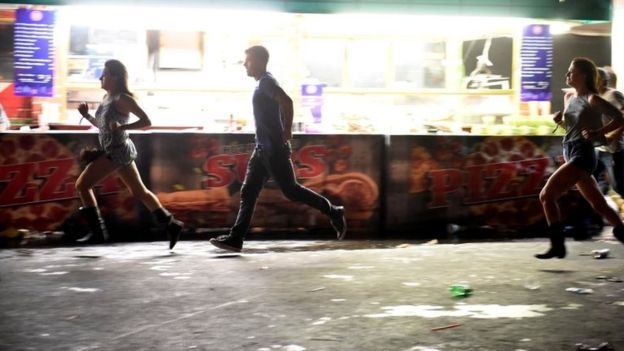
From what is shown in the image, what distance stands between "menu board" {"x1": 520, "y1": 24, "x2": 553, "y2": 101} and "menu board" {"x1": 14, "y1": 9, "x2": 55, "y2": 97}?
5.70 metres

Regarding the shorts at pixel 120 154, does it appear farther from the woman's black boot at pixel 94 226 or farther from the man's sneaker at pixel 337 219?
the man's sneaker at pixel 337 219

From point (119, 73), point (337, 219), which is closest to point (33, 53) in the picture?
point (119, 73)

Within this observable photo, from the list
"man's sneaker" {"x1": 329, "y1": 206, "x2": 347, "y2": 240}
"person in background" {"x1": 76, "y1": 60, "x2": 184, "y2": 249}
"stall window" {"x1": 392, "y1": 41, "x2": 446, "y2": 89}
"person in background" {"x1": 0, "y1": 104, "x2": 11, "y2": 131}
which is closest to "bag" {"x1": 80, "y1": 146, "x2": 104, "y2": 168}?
"person in background" {"x1": 76, "y1": 60, "x2": 184, "y2": 249}

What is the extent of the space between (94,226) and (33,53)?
2238 mm

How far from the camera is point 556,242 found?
7141 millimetres

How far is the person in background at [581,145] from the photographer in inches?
274

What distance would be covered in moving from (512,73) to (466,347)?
6.68m

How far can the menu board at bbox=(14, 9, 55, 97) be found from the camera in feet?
28.5

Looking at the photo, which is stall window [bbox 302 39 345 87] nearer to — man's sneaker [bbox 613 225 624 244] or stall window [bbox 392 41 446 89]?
stall window [bbox 392 41 446 89]

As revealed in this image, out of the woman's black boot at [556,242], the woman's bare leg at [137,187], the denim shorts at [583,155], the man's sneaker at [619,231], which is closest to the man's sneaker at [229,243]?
the woman's bare leg at [137,187]

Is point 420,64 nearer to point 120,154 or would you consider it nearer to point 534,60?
point 534,60

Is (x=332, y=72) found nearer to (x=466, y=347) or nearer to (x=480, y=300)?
(x=480, y=300)

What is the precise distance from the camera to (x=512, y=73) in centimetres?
1070

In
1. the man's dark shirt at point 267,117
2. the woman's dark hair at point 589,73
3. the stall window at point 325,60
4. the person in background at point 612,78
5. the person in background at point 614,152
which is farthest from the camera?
the stall window at point 325,60
